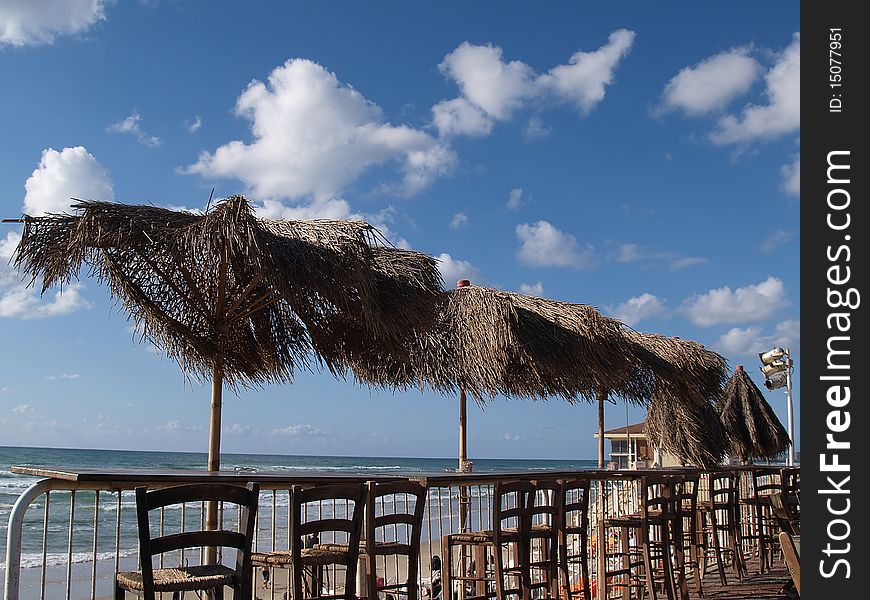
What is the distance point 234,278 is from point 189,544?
3.53m

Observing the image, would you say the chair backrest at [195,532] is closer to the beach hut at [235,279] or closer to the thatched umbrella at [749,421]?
the beach hut at [235,279]

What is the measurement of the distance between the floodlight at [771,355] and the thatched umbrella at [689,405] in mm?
1857

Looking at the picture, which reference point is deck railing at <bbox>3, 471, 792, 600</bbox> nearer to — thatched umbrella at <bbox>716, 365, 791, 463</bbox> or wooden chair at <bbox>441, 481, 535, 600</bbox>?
wooden chair at <bbox>441, 481, 535, 600</bbox>

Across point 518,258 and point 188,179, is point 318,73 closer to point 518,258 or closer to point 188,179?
point 188,179

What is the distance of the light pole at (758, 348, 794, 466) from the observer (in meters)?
15.2

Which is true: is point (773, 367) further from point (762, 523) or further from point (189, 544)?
point (189, 544)

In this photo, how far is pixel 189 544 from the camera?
3.45 metres

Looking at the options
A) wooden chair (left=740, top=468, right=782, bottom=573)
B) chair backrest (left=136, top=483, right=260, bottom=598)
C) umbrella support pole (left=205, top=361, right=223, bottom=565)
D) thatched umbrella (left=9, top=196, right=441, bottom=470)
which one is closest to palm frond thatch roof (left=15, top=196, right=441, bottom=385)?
thatched umbrella (left=9, top=196, right=441, bottom=470)

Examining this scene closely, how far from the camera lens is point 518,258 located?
803 inches

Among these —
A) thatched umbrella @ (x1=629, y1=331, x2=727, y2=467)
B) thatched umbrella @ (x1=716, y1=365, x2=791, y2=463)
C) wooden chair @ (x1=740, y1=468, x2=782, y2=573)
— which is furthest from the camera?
thatched umbrella @ (x1=716, y1=365, x2=791, y2=463)

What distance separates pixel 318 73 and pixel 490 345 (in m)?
4.90

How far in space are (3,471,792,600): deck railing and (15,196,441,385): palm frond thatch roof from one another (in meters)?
1.40

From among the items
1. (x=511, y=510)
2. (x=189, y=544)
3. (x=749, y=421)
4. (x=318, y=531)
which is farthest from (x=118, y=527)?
(x=749, y=421)

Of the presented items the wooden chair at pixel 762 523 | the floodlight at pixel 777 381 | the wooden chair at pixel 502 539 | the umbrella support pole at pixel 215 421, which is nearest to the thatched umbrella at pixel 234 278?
the umbrella support pole at pixel 215 421
